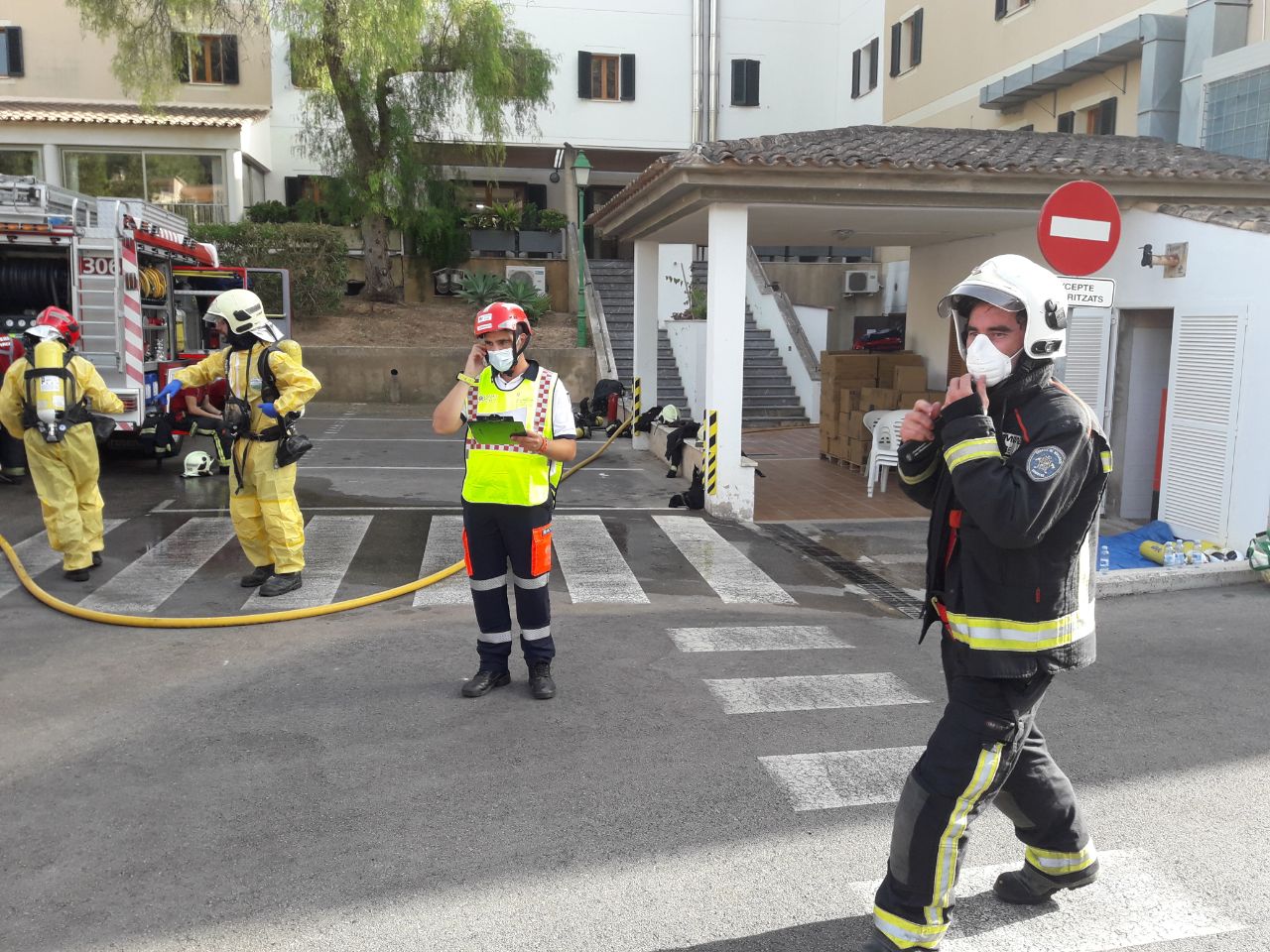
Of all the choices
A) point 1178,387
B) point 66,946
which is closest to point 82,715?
point 66,946

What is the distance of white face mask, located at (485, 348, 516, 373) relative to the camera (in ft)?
15.7

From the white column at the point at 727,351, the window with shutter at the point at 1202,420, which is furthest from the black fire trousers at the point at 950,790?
the white column at the point at 727,351

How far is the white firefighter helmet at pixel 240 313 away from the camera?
6.43 m

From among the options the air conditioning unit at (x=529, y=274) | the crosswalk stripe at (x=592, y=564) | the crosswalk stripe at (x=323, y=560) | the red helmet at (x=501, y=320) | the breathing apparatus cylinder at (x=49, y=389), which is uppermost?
the air conditioning unit at (x=529, y=274)

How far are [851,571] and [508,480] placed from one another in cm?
403

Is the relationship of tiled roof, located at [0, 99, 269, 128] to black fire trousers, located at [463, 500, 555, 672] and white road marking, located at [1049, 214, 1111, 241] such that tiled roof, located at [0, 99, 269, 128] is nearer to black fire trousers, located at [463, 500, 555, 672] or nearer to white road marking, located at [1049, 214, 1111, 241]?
white road marking, located at [1049, 214, 1111, 241]

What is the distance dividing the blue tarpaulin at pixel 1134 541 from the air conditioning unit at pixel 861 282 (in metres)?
15.4

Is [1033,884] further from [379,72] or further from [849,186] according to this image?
[379,72]

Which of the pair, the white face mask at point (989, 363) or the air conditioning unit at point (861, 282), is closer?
the white face mask at point (989, 363)

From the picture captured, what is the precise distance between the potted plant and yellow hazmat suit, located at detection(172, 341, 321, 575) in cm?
1799

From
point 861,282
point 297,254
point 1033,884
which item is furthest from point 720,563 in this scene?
point 861,282

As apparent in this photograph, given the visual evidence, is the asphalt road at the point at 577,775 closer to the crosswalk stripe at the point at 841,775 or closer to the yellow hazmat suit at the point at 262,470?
the crosswalk stripe at the point at 841,775

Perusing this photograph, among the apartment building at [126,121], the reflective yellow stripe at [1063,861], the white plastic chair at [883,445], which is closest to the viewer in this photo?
the reflective yellow stripe at [1063,861]

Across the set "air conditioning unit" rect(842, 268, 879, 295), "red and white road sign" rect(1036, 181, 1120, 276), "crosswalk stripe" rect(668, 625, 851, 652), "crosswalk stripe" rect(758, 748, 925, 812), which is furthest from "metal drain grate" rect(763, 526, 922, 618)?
"air conditioning unit" rect(842, 268, 879, 295)
